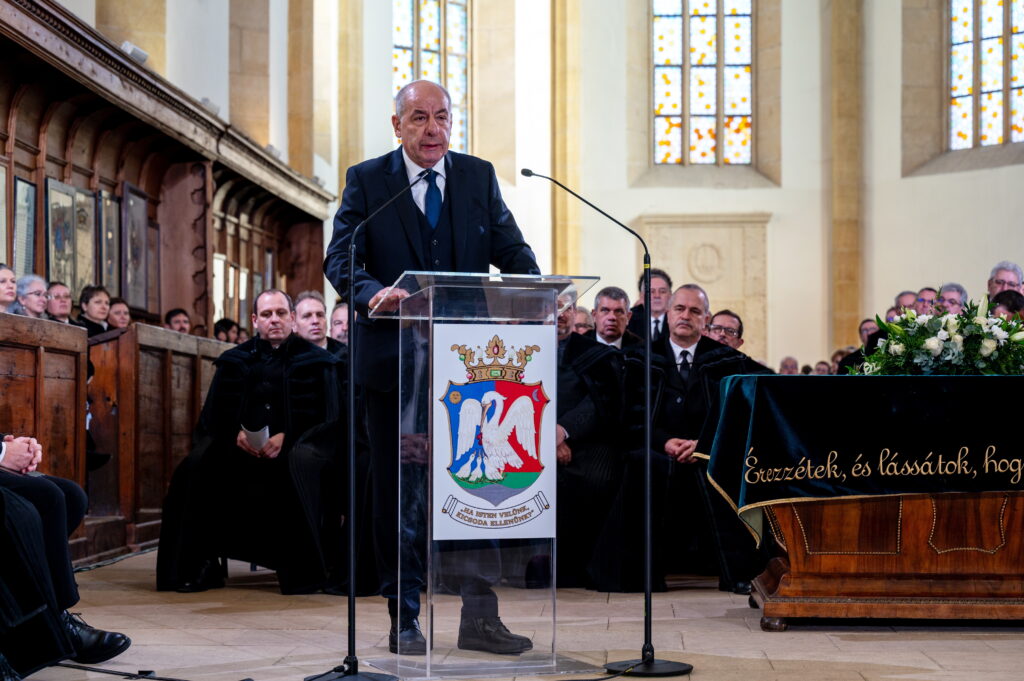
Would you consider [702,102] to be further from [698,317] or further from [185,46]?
[698,317]

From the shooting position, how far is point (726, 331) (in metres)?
8.75

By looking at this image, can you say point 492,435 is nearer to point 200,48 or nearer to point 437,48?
point 200,48

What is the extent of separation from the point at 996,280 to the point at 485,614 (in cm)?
522

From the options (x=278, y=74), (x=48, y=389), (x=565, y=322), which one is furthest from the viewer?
(x=278, y=74)

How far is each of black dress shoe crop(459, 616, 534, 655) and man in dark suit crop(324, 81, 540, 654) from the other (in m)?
0.35

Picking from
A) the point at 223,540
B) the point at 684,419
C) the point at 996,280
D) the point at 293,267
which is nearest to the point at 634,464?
the point at 684,419

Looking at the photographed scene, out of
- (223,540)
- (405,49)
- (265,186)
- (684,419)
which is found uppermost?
(405,49)

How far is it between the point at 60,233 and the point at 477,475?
246 inches

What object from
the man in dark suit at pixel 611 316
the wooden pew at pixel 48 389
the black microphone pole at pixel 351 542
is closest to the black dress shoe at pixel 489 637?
the black microphone pole at pixel 351 542

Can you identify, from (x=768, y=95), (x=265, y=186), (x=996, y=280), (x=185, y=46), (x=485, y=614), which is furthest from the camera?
(x=768, y=95)

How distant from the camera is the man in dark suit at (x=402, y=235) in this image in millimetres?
4363

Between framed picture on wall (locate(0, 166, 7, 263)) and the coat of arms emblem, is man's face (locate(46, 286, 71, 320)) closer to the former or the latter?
framed picture on wall (locate(0, 166, 7, 263))

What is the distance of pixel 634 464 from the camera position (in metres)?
6.86

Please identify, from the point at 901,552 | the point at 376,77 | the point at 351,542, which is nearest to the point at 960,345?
the point at 901,552
